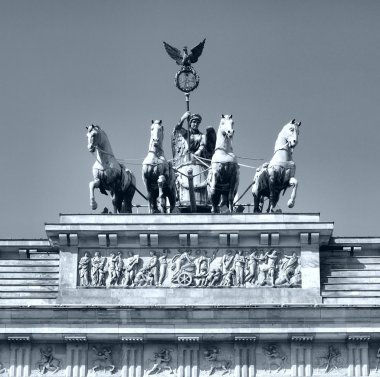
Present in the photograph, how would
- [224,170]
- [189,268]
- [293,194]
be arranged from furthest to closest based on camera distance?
[224,170] < [293,194] < [189,268]

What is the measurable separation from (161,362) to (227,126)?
7.29 metres

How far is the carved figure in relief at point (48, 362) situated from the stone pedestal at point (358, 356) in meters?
7.94

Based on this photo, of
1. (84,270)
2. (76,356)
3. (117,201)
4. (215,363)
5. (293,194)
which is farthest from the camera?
(117,201)

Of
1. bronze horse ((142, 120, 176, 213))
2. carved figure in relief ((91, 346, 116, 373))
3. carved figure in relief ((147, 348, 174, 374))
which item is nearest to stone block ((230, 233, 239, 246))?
bronze horse ((142, 120, 176, 213))

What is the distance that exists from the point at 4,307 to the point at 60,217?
3124mm

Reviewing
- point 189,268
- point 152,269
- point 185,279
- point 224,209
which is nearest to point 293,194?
point 224,209

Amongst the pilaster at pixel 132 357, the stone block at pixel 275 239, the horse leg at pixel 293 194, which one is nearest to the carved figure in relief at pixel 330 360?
the stone block at pixel 275 239

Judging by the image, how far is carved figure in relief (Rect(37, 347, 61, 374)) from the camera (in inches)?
2494

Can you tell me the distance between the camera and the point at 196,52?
73375 mm

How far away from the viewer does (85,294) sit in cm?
6412

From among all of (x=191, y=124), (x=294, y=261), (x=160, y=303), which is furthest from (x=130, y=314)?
(x=191, y=124)

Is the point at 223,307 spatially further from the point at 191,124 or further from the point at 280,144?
the point at 191,124

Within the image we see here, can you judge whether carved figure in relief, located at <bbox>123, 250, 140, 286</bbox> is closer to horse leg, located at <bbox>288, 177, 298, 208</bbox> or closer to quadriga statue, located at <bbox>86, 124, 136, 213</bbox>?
quadriga statue, located at <bbox>86, 124, 136, 213</bbox>

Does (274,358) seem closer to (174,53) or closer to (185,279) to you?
(185,279)
